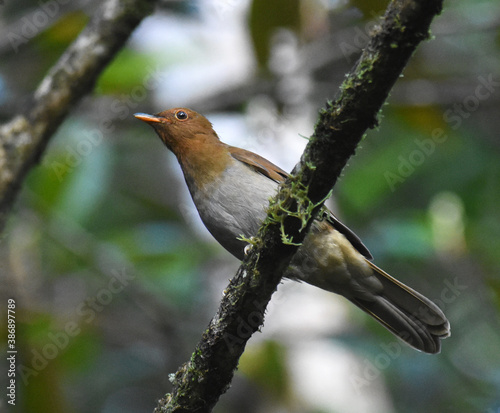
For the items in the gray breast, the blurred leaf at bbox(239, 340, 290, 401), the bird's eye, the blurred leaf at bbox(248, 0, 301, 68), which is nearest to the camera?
the gray breast

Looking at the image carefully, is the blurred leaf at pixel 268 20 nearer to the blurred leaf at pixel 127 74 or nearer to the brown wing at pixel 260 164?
the blurred leaf at pixel 127 74

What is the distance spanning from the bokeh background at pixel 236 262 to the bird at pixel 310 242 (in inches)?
56.7

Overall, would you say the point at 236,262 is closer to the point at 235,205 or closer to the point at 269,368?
the point at 269,368

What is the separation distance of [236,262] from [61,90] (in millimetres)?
3986

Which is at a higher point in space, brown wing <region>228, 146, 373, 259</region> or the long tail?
brown wing <region>228, 146, 373, 259</region>

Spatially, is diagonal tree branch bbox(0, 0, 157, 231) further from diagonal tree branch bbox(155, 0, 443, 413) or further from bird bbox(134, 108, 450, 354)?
diagonal tree branch bbox(155, 0, 443, 413)

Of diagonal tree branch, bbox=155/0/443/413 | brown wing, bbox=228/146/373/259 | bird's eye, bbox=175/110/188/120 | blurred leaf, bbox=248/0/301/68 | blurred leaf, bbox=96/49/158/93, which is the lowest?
diagonal tree branch, bbox=155/0/443/413

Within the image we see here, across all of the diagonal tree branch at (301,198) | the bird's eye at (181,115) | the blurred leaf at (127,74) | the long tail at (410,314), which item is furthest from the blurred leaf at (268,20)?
the diagonal tree branch at (301,198)

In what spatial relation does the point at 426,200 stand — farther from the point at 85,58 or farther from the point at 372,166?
the point at 85,58

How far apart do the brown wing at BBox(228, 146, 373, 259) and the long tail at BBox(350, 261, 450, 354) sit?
0.56 ft

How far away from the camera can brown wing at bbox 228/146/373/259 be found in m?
4.88

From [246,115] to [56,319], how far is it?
10.3 ft

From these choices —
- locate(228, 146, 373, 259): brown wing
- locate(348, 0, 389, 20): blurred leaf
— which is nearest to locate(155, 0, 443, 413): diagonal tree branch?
locate(228, 146, 373, 259): brown wing

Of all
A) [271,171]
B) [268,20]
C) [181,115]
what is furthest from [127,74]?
[271,171]
